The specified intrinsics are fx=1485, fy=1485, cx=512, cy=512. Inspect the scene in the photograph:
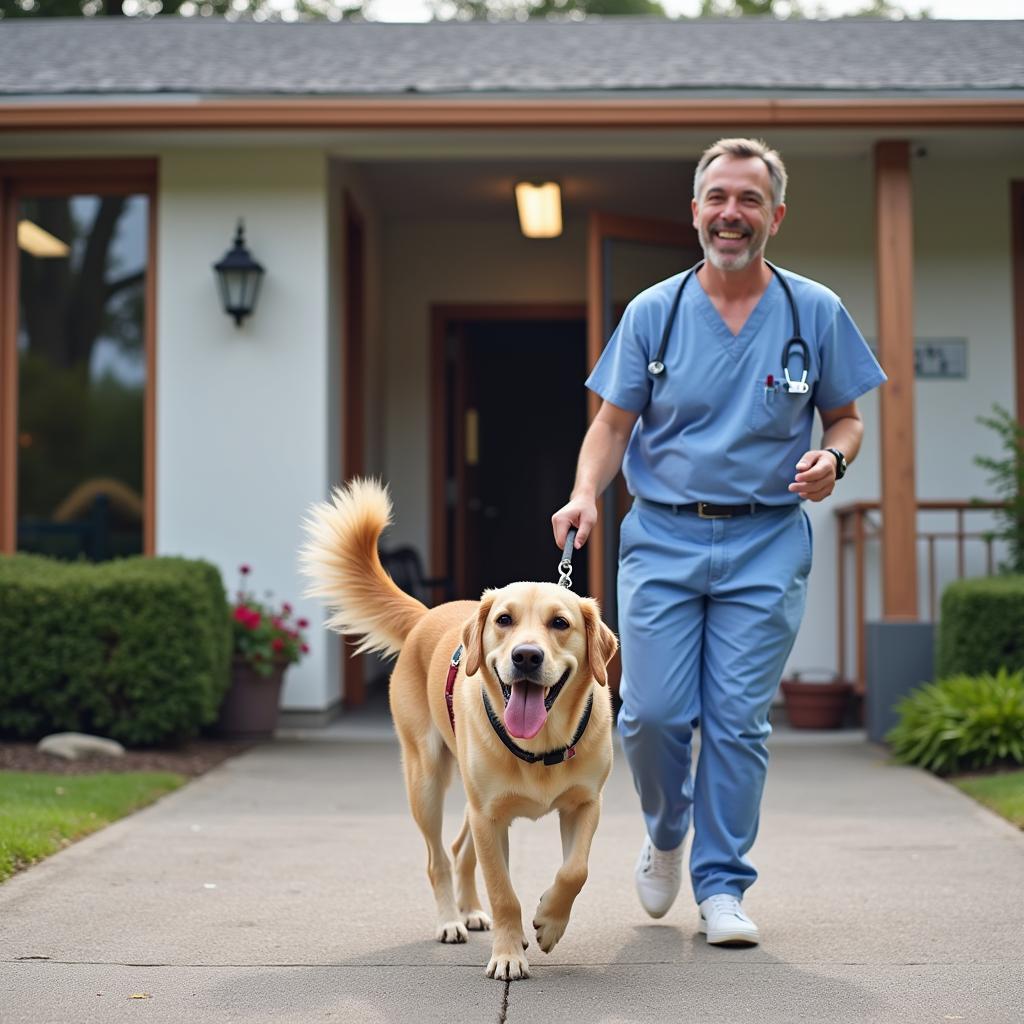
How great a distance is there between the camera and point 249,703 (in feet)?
26.6

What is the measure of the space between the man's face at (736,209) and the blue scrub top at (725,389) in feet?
0.50

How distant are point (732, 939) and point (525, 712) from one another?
910 millimetres

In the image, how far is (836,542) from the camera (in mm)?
9188

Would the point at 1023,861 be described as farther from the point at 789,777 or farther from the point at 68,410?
the point at 68,410

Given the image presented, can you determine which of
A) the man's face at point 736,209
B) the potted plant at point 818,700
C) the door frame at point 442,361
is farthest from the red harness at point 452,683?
the door frame at point 442,361

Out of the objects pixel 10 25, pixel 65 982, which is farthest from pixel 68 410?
pixel 65 982

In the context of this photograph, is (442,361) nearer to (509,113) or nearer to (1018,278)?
(509,113)

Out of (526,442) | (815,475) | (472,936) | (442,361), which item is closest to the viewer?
(815,475)

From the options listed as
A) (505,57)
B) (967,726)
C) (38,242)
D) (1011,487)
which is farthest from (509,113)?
(967,726)

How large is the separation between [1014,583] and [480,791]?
15.2ft

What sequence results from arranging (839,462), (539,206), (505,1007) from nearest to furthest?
(505,1007)
(839,462)
(539,206)

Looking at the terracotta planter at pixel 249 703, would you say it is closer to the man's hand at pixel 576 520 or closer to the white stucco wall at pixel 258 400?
the white stucco wall at pixel 258 400

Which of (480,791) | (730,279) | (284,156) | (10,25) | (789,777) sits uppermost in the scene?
(10,25)

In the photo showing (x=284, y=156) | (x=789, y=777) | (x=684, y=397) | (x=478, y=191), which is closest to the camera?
(x=684, y=397)
